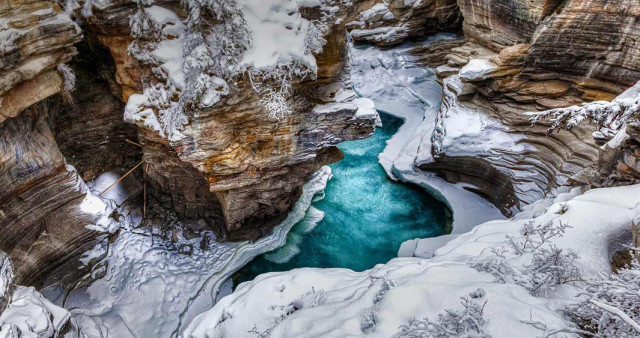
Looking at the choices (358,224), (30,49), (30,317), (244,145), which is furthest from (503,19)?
(30,317)

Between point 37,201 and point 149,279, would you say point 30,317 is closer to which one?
point 37,201

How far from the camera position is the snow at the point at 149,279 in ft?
25.7

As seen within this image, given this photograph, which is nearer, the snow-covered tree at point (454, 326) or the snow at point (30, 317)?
the snow-covered tree at point (454, 326)

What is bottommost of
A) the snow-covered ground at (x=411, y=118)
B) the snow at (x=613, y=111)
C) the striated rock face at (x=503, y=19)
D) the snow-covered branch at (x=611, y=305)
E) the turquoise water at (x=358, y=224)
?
the turquoise water at (x=358, y=224)

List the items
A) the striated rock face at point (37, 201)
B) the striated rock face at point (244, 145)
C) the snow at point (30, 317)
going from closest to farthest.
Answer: the snow at point (30, 317) → the striated rock face at point (37, 201) → the striated rock face at point (244, 145)

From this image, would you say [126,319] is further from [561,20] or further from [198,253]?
[561,20]

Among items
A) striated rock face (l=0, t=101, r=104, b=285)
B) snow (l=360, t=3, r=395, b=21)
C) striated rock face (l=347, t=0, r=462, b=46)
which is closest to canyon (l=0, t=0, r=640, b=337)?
striated rock face (l=0, t=101, r=104, b=285)

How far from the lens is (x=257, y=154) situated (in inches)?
330

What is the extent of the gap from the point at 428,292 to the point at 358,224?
274 inches

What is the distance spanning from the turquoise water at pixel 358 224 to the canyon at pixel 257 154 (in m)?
0.38

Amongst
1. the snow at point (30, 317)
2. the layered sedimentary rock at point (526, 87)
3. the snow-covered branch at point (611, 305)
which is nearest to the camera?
the snow-covered branch at point (611, 305)

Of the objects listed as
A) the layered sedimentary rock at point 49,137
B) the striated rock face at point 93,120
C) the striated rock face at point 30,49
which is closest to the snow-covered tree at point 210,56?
the striated rock face at point 30,49

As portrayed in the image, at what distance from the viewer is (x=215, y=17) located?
6.79m

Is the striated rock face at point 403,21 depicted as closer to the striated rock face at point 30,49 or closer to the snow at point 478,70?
the snow at point 478,70
